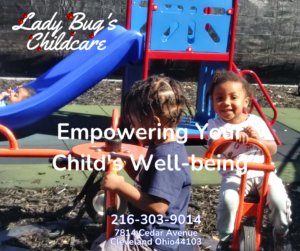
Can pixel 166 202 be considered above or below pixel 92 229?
above

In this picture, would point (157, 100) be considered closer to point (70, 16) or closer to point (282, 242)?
point (282, 242)

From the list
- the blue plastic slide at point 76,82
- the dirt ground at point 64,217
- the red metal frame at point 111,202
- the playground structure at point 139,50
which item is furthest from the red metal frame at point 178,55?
the red metal frame at point 111,202

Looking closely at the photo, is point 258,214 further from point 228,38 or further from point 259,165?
point 228,38

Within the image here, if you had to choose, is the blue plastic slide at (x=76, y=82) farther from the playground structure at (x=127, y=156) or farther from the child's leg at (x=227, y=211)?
the child's leg at (x=227, y=211)

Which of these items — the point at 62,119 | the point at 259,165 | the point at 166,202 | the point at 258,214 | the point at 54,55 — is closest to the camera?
the point at 166,202

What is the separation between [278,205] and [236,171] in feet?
0.99

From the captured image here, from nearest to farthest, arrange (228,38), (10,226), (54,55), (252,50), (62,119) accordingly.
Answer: (10,226), (228,38), (62,119), (54,55), (252,50)

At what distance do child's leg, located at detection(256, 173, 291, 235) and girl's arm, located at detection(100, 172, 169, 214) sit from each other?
1.01m

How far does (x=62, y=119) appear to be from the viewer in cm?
→ 661

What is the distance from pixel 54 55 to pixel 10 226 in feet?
18.7

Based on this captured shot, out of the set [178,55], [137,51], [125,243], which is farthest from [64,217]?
[178,55]

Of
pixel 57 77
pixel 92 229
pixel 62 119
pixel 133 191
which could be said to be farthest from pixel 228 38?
pixel 133 191

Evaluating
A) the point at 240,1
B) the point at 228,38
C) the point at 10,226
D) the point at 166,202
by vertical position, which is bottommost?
the point at 10,226

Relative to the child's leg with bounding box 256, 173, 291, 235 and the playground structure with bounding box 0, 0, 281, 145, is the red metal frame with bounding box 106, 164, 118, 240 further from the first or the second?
the playground structure with bounding box 0, 0, 281, 145
